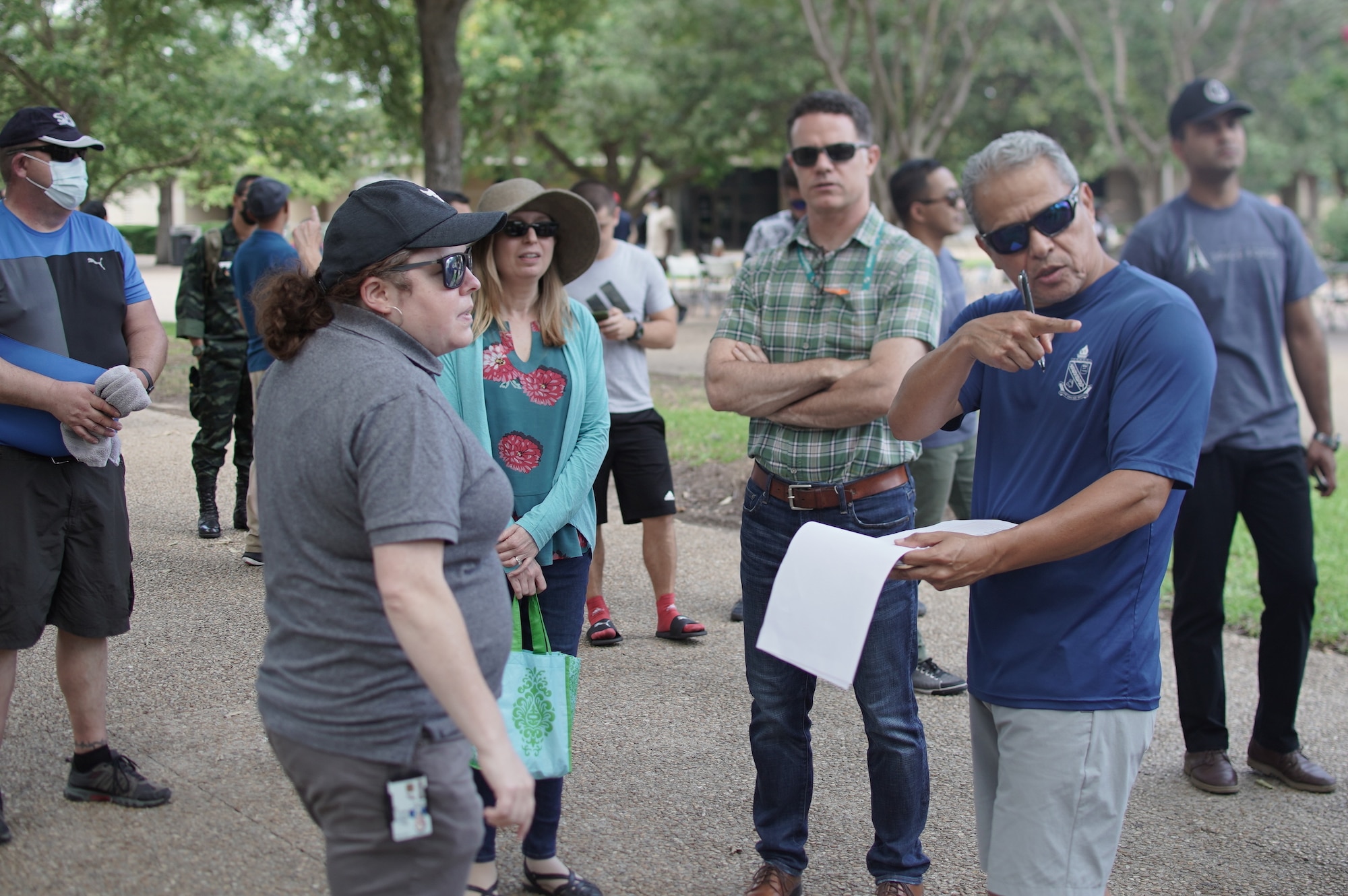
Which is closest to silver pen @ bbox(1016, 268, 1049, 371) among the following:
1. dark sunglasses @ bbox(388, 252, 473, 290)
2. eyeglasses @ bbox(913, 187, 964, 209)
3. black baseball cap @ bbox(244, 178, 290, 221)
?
dark sunglasses @ bbox(388, 252, 473, 290)

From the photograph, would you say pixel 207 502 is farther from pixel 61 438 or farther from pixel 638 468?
pixel 61 438

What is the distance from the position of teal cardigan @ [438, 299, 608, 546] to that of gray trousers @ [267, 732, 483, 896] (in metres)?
1.15

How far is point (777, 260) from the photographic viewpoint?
371 cm

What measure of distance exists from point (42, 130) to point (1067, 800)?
3.55 metres

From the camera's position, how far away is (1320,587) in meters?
6.87

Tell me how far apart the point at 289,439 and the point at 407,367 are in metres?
0.24

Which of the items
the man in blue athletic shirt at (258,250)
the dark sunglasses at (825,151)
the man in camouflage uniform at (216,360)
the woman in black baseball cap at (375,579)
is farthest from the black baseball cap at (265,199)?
the woman in black baseball cap at (375,579)

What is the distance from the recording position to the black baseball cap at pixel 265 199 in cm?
649

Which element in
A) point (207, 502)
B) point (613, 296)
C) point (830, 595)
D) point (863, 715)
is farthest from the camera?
point (207, 502)

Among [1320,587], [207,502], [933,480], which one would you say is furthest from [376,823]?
[1320,587]

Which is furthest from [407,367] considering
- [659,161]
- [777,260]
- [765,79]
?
[659,161]

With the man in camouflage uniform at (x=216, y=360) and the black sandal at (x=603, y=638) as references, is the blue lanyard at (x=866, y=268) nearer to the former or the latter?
the black sandal at (x=603, y=638)

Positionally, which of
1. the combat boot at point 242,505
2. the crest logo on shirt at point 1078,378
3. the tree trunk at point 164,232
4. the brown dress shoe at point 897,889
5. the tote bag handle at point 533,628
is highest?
the tree trunk at point 164,232

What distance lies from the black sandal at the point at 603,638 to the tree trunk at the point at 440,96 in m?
8.01
